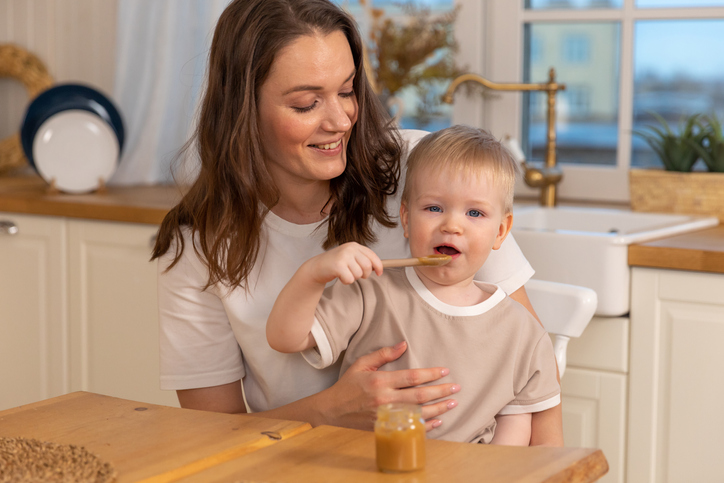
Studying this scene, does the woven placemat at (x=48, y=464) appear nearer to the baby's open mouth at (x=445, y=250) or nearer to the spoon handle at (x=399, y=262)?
the spoon handle at (x=399, y=262)

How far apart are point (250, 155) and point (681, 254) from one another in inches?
34.7

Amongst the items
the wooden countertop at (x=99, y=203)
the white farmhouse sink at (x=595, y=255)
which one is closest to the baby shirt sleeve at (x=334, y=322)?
the white farmhouse sink at (x=595, y=255)

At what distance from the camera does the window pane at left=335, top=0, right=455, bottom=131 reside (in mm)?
2582

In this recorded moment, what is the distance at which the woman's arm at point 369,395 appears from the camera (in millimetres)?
1113

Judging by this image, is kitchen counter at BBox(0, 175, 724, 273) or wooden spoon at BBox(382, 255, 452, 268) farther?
kitchen counter at BBox(0, 175, 724, 273)

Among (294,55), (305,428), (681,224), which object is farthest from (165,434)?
(681,224)

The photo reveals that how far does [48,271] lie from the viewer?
244cm

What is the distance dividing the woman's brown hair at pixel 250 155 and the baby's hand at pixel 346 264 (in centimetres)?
30

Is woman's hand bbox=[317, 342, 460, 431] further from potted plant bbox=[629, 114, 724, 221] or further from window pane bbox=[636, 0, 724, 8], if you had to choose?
window pane bbox=[636, 0, 724, 8]

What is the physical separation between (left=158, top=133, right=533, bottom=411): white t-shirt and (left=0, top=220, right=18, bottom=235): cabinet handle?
1264 millimetres

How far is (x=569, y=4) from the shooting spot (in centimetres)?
243

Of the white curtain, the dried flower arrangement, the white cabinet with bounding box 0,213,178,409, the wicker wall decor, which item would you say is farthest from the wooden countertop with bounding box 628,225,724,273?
the wicker wall decor

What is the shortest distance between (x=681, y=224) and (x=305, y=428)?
1206 millimetres

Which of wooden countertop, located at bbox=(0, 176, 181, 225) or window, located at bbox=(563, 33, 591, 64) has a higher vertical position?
window, located at bbox=(563, 33, 591, 64)
